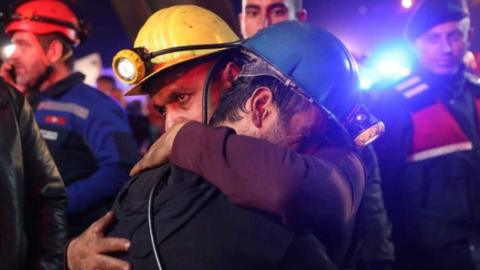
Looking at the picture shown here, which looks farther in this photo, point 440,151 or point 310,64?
point 440,151

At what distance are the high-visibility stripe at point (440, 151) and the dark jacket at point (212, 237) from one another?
2113 mm

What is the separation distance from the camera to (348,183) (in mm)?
1652

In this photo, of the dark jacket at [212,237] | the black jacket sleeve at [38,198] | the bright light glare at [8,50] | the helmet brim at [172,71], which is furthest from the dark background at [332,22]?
the dark jacket at [212,237]

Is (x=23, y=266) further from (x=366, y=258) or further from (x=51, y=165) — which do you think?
(x=366, y=258)

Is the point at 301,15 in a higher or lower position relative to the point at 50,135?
higher

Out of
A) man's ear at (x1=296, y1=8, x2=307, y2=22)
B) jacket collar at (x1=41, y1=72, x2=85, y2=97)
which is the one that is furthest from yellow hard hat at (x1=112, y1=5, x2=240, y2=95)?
jacket collar at (x1=41, y1=72, x2=85, y2=97)

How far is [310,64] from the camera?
69.2 inches

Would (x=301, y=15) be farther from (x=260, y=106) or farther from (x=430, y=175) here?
(x=260, y=106)

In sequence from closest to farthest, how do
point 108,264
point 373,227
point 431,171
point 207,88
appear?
point 108,264 → point 207,88 → point 373,227 → point 431,171

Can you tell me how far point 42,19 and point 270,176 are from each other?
345 cm

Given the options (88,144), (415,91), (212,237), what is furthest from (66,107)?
(212,237)

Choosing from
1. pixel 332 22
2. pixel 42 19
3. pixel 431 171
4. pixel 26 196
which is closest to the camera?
pixel 26 196

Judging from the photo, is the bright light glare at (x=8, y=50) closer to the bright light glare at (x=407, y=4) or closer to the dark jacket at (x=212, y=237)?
the bright light glare at (x=407, y=4)

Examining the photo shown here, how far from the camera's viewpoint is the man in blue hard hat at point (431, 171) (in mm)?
3445
